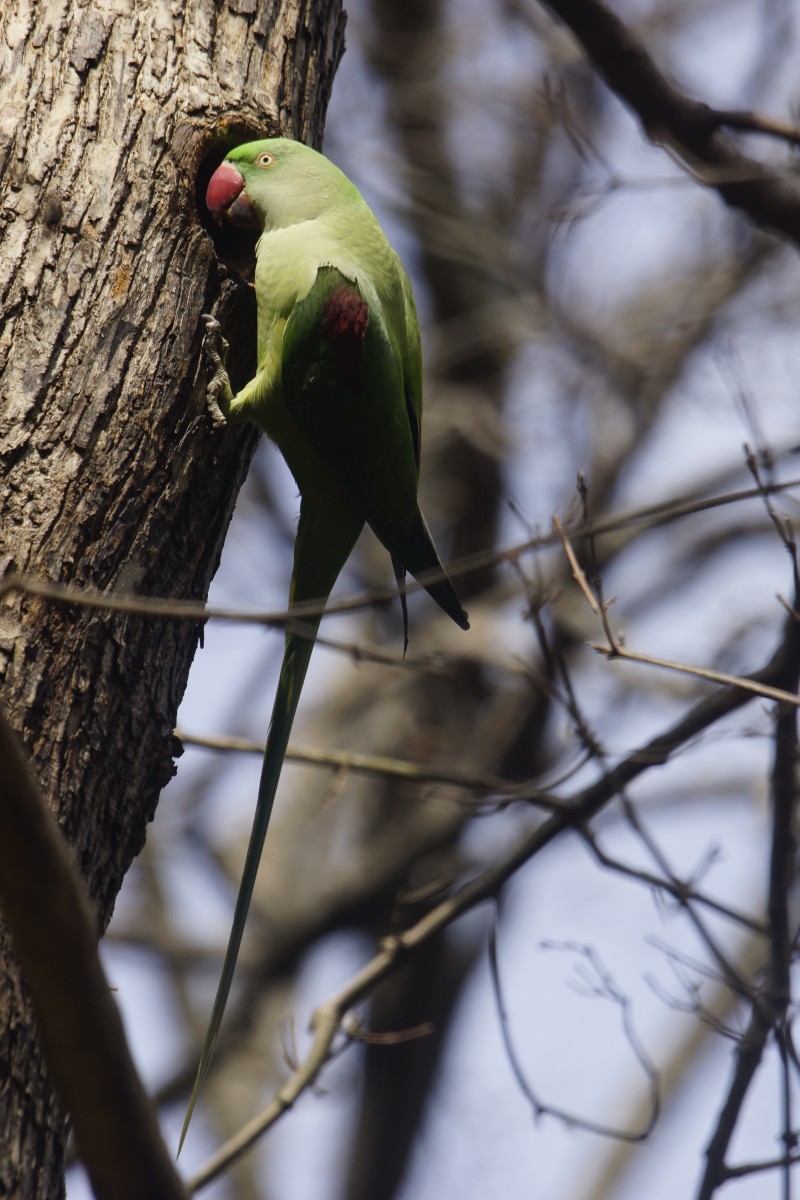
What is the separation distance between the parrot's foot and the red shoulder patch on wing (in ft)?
1.38

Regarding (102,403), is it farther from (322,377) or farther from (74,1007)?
(74,1007)

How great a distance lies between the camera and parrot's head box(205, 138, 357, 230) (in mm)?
2820

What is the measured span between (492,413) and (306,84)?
212 inches

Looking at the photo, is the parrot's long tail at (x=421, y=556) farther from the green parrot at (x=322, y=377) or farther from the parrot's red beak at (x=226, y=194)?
the parrot's red beak at (x=226, y=194)

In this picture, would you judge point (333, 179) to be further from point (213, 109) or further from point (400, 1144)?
point (400, 1144)

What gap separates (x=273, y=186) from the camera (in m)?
3.11

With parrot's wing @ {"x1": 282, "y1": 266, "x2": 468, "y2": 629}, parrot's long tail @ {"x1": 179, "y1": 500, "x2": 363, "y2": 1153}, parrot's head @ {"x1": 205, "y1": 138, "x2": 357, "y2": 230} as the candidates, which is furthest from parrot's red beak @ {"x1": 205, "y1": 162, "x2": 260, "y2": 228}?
parrot's long tail @ {"x1": 179, "y1": 500, "x2": 363, "y2": 1153}

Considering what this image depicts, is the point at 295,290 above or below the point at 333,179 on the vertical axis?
below

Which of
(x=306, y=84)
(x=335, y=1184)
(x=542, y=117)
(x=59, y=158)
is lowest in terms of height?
(x=335, y=1184)

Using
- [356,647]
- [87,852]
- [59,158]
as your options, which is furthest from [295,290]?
[87,852]

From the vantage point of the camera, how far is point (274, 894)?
7.80m

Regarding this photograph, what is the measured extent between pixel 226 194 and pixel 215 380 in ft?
1.91

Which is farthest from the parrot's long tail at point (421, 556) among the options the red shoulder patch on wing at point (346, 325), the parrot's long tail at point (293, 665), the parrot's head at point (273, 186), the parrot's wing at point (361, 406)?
the parrot's head at point (273, 186)

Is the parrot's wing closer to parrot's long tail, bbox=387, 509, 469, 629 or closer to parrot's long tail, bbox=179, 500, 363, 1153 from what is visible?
parrot's long tail, bbox=387, 509, 469, 629
